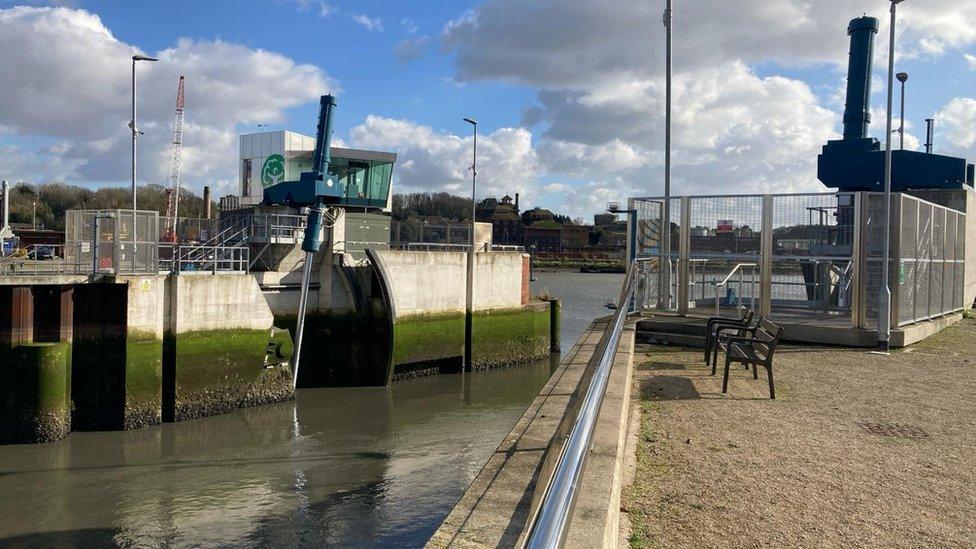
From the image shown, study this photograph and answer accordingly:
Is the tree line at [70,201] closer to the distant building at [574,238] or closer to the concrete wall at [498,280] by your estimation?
the concrete wall at [498,280]

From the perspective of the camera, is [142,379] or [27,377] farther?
[142,379]

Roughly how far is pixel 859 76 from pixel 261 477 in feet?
67.2

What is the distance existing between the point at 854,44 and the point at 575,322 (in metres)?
22.4

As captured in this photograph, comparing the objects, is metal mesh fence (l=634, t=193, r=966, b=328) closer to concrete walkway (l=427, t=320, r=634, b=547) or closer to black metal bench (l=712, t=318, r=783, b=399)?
black metal bench (l=712, t=318, r=783, b=399)

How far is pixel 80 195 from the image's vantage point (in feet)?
258

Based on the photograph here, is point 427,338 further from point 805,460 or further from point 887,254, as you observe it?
point 805,460

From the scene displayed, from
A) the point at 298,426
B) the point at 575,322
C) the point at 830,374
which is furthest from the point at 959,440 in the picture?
the point at 575,322

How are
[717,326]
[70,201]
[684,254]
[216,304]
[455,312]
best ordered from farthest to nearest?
[70,201] → [455,312] → [216,304] → [684,254] → [717,326]

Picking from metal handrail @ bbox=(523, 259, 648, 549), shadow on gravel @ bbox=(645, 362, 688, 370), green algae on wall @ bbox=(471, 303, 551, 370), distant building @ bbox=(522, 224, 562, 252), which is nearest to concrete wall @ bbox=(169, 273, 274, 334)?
green algae on wall @ bbox=(471, 303, 551, 370)

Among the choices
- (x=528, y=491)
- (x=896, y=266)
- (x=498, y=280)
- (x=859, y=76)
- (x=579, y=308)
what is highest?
(x=859, y=76)

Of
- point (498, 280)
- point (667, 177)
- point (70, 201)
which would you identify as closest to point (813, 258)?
point (667, 177)

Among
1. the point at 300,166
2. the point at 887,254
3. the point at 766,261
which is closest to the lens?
the point at 887,254

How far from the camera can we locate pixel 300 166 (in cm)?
3131

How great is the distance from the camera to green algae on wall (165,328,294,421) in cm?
1680
